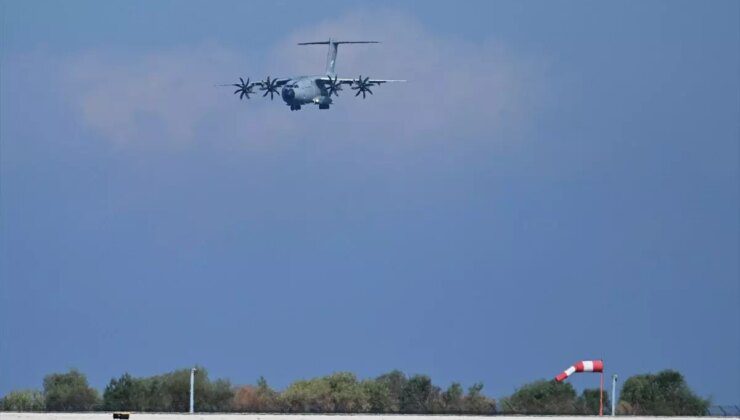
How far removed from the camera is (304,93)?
129750 millimetres

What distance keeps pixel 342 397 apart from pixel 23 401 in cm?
1516

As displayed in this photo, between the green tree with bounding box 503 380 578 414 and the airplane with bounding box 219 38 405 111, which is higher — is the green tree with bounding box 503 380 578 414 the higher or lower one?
the lower one

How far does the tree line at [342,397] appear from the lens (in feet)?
298

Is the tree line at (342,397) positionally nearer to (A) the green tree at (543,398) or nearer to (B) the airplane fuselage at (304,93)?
(A) the green tree at (543,398)

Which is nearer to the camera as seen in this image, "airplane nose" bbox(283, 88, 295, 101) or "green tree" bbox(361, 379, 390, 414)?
"green tree" bbox(361, 379, 390, 414)

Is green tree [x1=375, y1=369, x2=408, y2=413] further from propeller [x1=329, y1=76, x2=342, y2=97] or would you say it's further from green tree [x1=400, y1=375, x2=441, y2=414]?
propeller [x1=329, y1=76, x2=342, y2=97]

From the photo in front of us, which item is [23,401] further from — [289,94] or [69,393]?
[289,94]

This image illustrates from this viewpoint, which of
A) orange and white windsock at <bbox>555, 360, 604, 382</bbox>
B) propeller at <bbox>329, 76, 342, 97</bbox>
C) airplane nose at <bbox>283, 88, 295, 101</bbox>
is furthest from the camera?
propeller at <bbox>329, 76, 342, 97</bbox>

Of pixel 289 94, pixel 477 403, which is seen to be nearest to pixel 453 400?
pixel 477 403

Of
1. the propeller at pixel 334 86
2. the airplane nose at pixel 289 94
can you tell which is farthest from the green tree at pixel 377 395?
the propeller at pixel 334 86

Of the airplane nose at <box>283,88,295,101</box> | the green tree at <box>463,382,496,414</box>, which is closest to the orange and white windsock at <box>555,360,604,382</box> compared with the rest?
the green tree at <box>463,382,496,414</box>

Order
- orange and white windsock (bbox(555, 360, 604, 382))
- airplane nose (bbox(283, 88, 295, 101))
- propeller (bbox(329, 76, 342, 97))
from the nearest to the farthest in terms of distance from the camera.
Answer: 1. orange and white windsock (bbox(555, 360, 604, 382))
2. airplane nose (bbox(283, 88, 295, 101))
3. propeller (bbox(329, 76, 342, 97))

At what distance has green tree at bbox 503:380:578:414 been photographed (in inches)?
3585

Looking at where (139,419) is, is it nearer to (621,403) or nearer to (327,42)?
(621,403)
